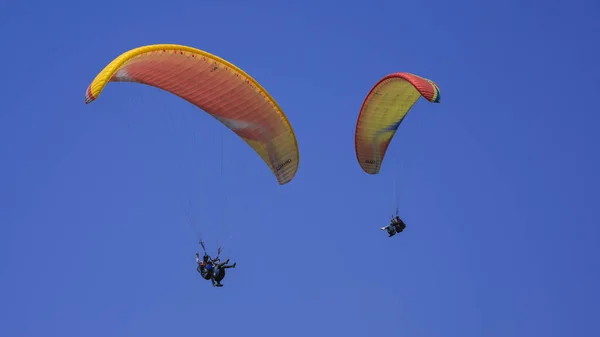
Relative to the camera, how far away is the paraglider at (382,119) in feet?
163

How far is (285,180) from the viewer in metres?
48.5

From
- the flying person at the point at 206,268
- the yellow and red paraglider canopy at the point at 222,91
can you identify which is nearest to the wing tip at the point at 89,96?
the yellow and red paraglider canopy at the point at 222,91

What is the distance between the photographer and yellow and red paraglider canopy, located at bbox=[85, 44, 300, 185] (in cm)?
4203

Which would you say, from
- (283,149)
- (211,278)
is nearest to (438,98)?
(283,149)

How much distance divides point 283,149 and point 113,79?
8181 millimetres

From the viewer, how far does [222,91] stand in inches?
1768

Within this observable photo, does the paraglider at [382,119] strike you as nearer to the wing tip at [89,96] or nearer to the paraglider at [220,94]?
the paraglider at [220,94]

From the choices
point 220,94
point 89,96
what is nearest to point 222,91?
point 220,94

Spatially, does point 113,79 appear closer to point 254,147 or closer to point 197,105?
point 197,105

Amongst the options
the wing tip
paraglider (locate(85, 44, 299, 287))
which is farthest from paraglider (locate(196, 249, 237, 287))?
the wing tip

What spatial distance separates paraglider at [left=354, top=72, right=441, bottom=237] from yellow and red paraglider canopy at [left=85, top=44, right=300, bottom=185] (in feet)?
13.0

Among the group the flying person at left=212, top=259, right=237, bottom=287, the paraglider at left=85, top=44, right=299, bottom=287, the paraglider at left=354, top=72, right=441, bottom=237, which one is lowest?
the flying person at left=212, top=259, right=237, bottom=287

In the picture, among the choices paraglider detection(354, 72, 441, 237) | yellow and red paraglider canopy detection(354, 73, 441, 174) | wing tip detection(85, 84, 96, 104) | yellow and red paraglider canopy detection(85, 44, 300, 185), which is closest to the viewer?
→ wing tip detection(85, 84, 96, 104)

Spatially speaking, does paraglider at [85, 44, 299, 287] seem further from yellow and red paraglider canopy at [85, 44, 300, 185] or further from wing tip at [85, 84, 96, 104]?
wing tip at [85, 84, 96, 104]
